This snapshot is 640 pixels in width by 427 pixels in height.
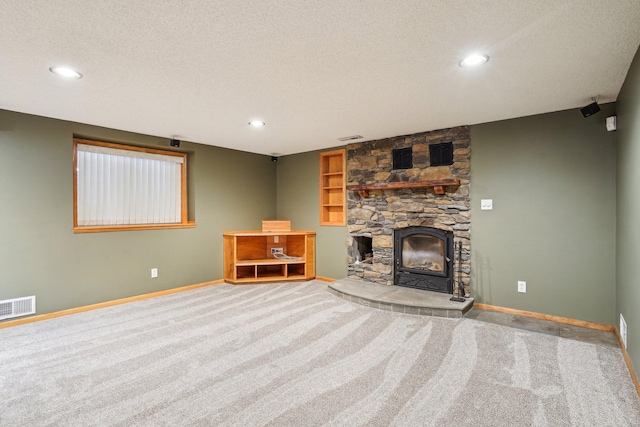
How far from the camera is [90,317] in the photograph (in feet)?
12.2

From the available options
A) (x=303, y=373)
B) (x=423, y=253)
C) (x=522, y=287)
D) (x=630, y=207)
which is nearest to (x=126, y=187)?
(x=303, y=373)

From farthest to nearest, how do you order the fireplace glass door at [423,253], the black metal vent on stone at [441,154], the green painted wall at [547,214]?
the fireplace glass door at [423,253] < the black metal vent on stone at [441,154] < the green painted wall at [547,214]

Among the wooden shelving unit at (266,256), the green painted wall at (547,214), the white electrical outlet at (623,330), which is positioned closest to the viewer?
the white electrical outlet at (623,330)

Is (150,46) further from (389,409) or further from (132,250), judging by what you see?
(132,250)

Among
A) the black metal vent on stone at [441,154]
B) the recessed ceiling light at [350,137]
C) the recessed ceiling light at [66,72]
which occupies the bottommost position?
the black metal vent on stone at [441,154]

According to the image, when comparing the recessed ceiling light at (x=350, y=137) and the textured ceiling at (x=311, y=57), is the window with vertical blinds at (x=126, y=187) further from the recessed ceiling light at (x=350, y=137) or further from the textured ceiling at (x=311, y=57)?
the recessed ceiling light at (x=350, y=137)

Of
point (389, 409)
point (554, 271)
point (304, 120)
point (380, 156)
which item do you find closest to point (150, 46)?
point (304, 120)

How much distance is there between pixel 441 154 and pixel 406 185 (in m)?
0.59

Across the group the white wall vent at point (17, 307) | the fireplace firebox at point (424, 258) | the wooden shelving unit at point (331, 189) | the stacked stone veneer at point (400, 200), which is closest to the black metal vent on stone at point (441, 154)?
the stacked stone veneer at point (400, 200)

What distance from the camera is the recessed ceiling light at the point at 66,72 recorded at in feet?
8.03

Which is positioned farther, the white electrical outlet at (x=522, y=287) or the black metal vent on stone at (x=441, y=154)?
the black metal vent on stone at (x=441, y=154)

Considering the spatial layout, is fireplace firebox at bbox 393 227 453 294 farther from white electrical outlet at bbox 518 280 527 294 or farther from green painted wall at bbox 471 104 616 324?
white electrical outlet at bbox 518 280 527 294

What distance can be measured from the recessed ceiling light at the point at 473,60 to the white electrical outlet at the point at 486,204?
6.71 ft

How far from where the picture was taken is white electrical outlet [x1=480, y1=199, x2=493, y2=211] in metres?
3.96
